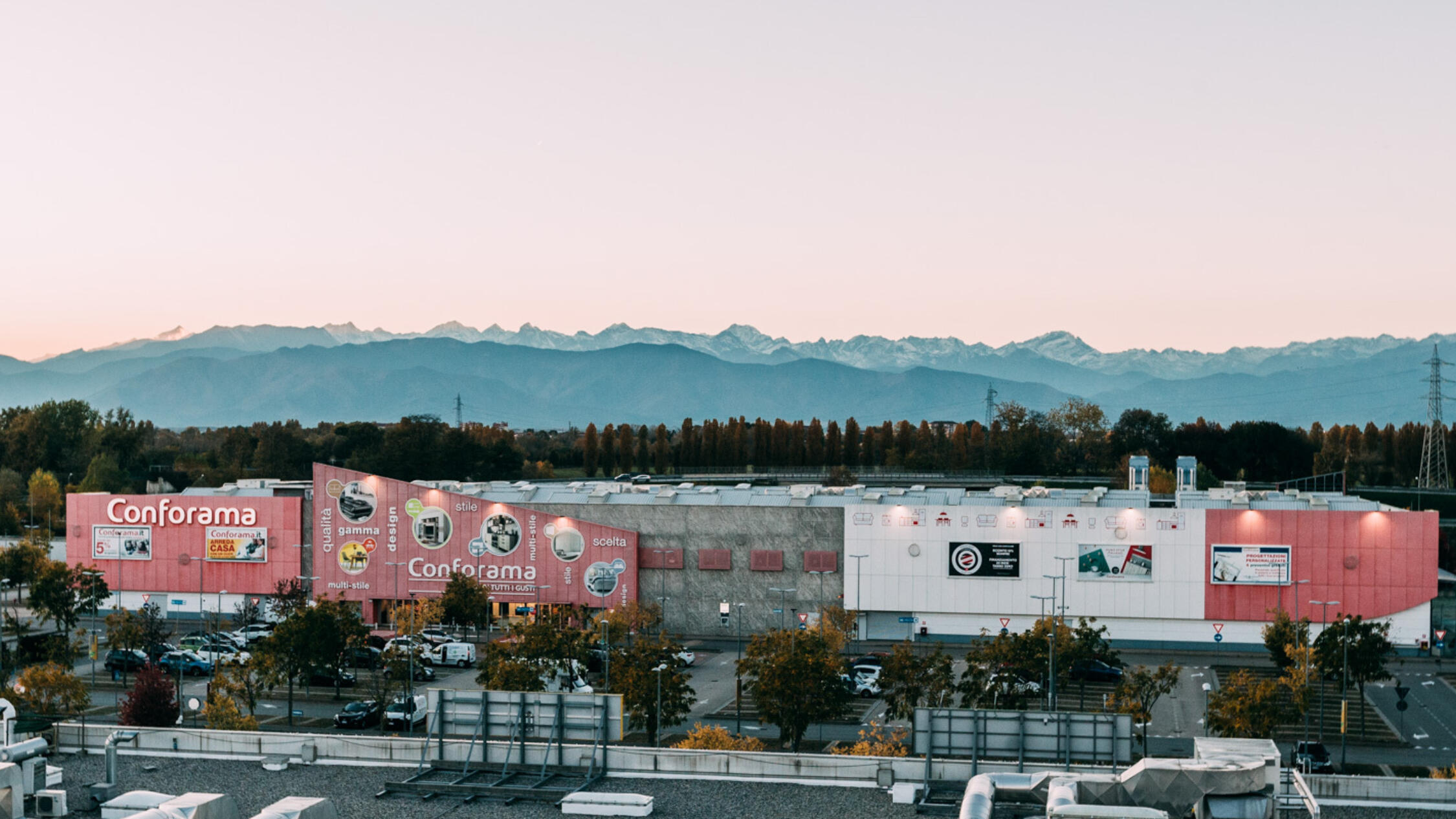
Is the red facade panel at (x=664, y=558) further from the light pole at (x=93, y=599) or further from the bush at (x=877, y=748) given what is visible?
the bush at (x=877, y=748)

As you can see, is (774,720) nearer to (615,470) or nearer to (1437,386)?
(1437,386)

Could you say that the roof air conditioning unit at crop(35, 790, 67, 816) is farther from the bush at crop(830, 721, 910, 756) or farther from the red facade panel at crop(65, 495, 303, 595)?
the red facade panel at crop(65, 495, 303, 595)

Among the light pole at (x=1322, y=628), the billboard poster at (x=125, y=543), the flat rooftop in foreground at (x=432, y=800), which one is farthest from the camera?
the billboard poster at (x=125, y=543)

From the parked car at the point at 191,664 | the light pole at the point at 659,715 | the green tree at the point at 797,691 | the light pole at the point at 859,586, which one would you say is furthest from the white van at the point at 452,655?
the green tree at the point at 797,691

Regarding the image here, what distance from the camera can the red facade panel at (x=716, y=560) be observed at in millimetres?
74062

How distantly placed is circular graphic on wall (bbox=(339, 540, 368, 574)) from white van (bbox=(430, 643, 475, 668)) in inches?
537

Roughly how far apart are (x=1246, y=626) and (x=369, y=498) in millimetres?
48514

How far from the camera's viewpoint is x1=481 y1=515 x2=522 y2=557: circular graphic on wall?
75375 mm

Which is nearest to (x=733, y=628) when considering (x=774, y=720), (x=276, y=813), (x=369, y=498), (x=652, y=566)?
(x=652, y=566)

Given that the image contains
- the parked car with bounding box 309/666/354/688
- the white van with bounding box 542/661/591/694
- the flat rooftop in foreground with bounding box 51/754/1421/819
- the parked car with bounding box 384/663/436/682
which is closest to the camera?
the flat rooftop in foreground with bounding box 51/754/1421/819

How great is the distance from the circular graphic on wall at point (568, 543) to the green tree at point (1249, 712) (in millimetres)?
37733

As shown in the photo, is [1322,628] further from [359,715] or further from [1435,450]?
[1435,450]

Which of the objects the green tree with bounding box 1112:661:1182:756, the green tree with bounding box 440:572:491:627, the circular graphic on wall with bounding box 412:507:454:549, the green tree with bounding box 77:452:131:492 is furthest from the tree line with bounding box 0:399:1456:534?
the green tree with bounding box 1112:661:1182:756

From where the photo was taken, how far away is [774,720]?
46.2m
